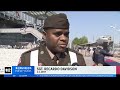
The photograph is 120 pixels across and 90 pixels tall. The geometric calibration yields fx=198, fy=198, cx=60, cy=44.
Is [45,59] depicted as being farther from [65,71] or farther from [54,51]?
[65,71]

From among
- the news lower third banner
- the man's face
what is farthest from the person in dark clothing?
the man's face

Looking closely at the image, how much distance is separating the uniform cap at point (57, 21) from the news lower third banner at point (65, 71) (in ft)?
2.05

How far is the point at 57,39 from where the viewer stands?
9.95 ft

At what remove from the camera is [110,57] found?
305cm

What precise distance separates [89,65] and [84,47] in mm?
283

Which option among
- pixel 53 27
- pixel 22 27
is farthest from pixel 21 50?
pixel 53 27

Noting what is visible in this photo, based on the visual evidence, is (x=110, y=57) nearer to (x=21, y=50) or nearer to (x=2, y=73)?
(x=21, y=50)

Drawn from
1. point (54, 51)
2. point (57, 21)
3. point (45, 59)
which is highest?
point (57, 21)

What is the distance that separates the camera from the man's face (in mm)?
3037

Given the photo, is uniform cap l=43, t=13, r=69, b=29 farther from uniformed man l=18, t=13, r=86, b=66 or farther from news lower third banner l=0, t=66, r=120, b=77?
news lower third banner l=0, t=66, r=120, b=77

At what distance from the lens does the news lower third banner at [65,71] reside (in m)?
3.00

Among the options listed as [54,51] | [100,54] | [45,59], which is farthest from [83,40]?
[45,59]

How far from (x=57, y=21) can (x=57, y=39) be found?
27 cm

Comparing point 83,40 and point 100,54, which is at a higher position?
point 83,40
